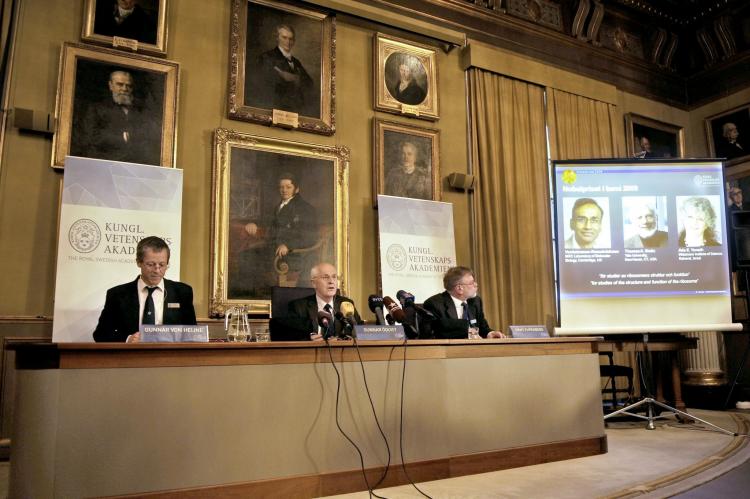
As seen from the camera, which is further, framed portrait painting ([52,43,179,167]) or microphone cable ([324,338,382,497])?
framed portrait painting ([52,43,179,167])

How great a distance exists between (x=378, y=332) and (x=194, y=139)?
11.0 ft

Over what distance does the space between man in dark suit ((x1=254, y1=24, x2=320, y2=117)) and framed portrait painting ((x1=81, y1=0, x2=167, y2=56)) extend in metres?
0.96

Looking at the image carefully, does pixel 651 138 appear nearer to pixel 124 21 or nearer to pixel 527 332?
pixel 527 332

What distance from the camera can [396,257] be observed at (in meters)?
6.40

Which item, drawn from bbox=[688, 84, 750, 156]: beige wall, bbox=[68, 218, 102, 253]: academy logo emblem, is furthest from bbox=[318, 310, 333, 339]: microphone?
bbox=[688, 84, 750, 156]: beige wall

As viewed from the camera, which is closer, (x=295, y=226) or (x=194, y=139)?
(x=194, y=139)

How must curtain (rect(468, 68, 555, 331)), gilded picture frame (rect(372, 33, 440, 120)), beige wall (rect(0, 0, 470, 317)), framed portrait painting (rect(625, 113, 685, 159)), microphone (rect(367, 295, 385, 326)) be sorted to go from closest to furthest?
microphone (rect(367, 295, 385, 326)), beige wall (rect(0, 0, 470, 317)), gilded picture frame (rect(372, 33, 440, 120)), curtain (rect(468, 68, 555, 331)), framed portrait painting (rect(625, 113, 685, 159))

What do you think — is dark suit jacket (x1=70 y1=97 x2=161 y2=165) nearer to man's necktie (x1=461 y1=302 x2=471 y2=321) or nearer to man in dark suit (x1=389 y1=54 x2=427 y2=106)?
man in dark suit (x1=389 y1=54 x2=427 y2=106)

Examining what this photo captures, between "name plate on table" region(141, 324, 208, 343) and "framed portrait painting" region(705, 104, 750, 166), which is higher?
"framed portrait painting" region(705, 104, 750, 166)

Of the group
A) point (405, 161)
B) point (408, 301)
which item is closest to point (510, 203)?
point (405, 161)

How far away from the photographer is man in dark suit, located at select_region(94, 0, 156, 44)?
5582 mm

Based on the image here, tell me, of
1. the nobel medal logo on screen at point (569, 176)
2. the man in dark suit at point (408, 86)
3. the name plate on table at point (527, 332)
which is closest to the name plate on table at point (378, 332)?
the name plate on table at point (527, 332)

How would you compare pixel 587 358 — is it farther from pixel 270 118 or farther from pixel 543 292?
pixel 270 118

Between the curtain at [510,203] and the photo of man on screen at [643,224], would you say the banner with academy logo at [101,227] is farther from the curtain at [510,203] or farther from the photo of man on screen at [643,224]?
the photo of man on screen at [643,224]
